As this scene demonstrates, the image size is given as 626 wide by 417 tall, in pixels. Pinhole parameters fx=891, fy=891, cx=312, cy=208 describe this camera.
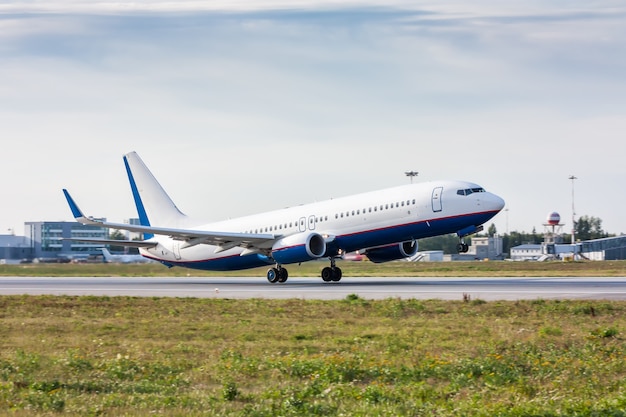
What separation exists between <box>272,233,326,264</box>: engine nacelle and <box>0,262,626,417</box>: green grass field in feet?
53.4

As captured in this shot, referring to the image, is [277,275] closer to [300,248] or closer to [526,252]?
[300,248]

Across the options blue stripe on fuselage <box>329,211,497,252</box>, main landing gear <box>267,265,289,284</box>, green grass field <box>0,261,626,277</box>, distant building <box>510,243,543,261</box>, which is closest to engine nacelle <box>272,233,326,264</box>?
blue stripe on fuselage <box>329,211,497,252</box>

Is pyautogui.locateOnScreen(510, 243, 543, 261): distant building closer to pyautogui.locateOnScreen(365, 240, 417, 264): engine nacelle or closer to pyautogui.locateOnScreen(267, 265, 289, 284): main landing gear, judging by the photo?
pyautogui.locateOnScreen(365, 240, 417, 264): engine nacelle

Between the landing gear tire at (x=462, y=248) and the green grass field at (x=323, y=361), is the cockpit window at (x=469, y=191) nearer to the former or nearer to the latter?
the landing gear tire at (x=462, y=248)

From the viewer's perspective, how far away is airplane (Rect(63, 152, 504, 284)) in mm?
42375

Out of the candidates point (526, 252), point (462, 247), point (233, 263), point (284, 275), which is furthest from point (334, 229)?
point (526, 252)

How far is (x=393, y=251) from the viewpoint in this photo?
1831 inches

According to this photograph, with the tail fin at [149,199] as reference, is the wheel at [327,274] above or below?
below

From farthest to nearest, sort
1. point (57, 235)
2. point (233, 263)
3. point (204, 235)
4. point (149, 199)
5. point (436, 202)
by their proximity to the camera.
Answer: point (57, 235), point (149, 199), point (233, 263), point (204, 235), point (436, 202)

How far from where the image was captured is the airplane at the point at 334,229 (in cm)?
4238

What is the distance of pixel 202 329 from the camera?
72.3ft

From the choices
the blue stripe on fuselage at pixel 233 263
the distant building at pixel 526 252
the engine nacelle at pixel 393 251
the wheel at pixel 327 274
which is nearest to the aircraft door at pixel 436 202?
the engine nacelle at pixel 393 251

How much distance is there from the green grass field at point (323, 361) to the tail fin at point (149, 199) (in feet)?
97.5

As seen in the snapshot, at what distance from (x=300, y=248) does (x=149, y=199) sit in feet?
55.6
